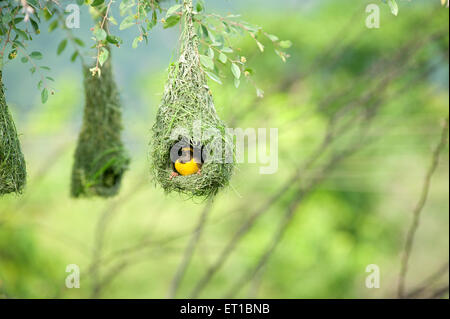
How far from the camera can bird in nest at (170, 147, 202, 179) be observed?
142cm

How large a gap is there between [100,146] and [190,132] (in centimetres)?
85

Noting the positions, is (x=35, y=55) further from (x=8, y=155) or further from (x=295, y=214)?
(x=295, y=214)

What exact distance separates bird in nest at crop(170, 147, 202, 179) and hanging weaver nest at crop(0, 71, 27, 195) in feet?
1.38

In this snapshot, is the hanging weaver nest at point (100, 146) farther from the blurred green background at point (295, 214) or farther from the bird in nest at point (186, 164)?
the blurred green background at point (295, 214)

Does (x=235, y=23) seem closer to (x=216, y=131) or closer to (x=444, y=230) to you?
(x=216, y=131)

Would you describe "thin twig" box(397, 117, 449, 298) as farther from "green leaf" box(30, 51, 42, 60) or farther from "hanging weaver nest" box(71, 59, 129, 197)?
"green leaf" box(30, 51, 42, 60)

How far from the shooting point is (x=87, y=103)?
2.03 m

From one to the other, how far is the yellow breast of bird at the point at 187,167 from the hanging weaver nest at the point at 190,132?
0.01 m

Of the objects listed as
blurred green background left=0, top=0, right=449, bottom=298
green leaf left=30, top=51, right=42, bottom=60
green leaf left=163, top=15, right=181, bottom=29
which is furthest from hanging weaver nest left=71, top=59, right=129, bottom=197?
blurred green background left=0, top=0, right=449, bottom=298

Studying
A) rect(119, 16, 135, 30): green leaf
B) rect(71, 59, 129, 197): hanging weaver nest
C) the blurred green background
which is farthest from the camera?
the blurred green background

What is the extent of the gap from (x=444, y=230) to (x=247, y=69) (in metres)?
5.98

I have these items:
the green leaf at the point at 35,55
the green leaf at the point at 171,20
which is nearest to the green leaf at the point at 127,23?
the green leaf at the point at 171,20
